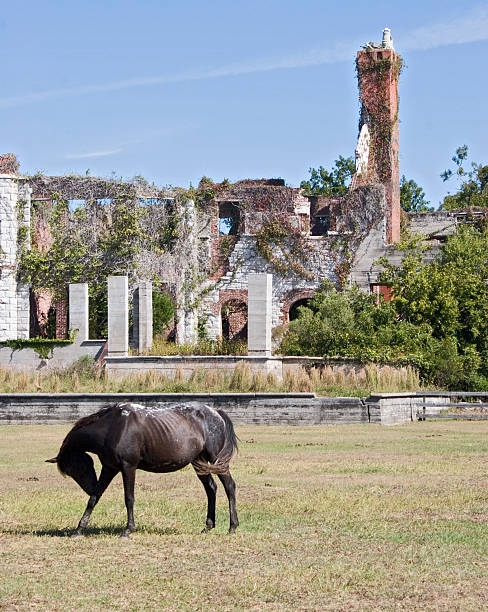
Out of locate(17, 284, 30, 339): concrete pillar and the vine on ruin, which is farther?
the vine on ruin

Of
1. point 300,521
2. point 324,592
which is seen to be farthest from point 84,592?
point 300,521

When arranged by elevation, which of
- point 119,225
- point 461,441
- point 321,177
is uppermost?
point 321,177

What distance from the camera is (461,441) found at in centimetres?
2055

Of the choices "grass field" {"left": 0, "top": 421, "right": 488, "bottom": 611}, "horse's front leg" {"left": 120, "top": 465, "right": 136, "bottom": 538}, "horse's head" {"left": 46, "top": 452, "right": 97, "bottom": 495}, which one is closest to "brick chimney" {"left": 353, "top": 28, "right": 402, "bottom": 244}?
"grass field" {"left": 0, "top": 421, "right": 488, "bottom": 611}

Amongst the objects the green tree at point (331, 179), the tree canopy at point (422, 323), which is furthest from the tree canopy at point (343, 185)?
the tree canopy at point (422, 323)

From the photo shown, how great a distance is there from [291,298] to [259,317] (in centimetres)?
1183

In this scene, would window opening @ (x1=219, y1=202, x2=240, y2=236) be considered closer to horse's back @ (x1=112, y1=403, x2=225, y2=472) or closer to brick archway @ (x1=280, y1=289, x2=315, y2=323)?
brick archway @ (x1=280, y1=289, x2=315, y2=323)

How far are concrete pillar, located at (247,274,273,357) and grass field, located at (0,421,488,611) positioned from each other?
13.3 m

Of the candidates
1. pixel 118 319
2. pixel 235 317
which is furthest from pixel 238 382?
pixel 235 317

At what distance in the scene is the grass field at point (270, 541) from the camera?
8.45 meters

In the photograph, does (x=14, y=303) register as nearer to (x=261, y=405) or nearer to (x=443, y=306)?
(x=443, y=306)

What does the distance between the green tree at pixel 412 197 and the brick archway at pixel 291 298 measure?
34433 mm

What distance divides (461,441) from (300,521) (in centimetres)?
944

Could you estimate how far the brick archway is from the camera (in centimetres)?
4325
